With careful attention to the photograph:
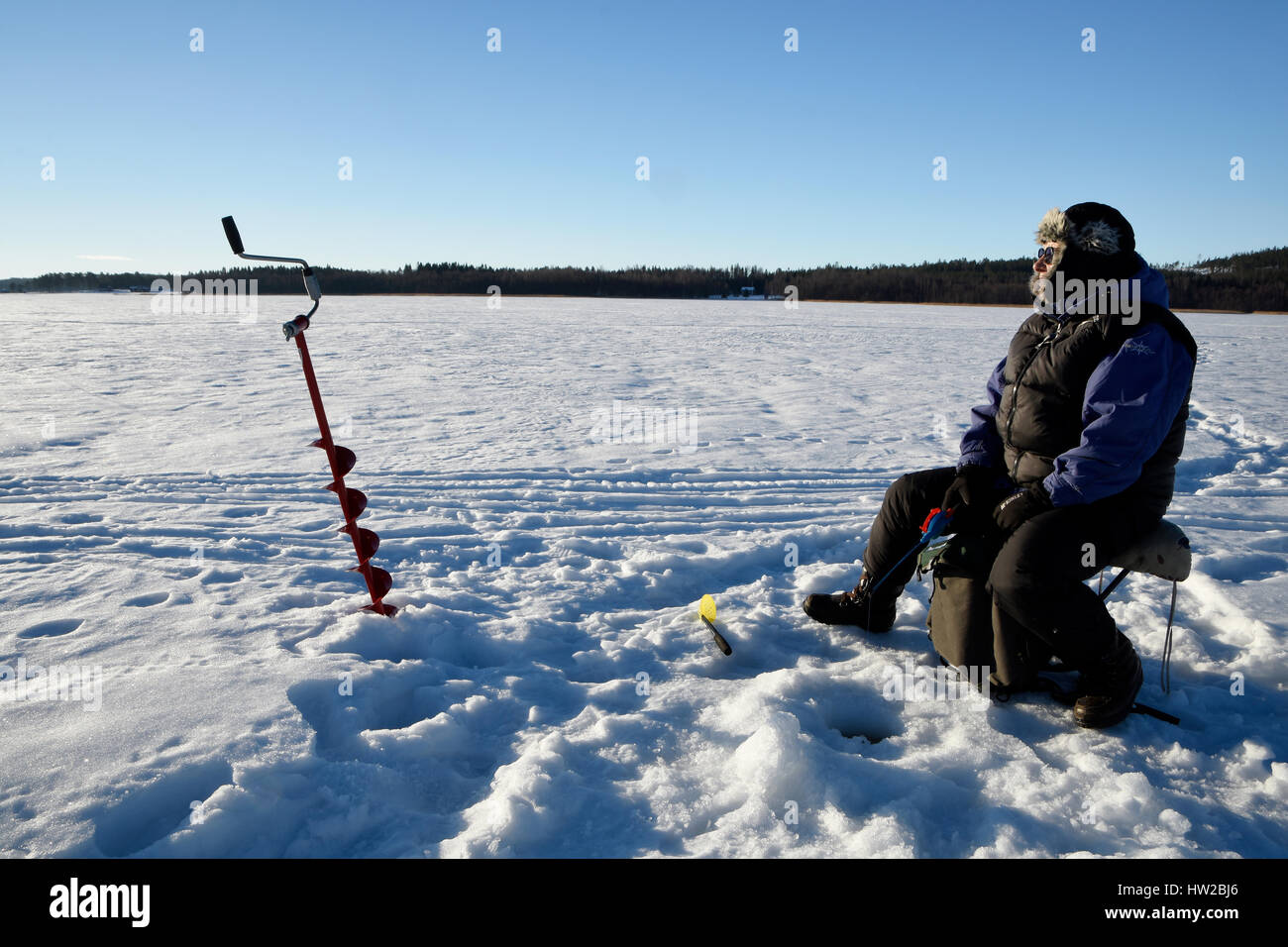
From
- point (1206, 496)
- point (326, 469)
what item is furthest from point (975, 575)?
point (326, 469)

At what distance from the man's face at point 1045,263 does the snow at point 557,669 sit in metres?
1.77

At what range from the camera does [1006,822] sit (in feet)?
7.84

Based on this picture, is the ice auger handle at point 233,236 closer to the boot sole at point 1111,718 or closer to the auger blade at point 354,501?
the auger blade at point 354,501

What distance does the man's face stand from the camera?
296cm

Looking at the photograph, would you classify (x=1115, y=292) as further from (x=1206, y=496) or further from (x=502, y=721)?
(x=1206, y=496)

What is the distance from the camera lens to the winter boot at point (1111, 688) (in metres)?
2.89

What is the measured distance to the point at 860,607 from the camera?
3.77 meters

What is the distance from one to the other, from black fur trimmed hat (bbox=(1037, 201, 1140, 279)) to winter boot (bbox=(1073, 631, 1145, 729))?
4.80 feet

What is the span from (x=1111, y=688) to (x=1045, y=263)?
1741 millimetres
